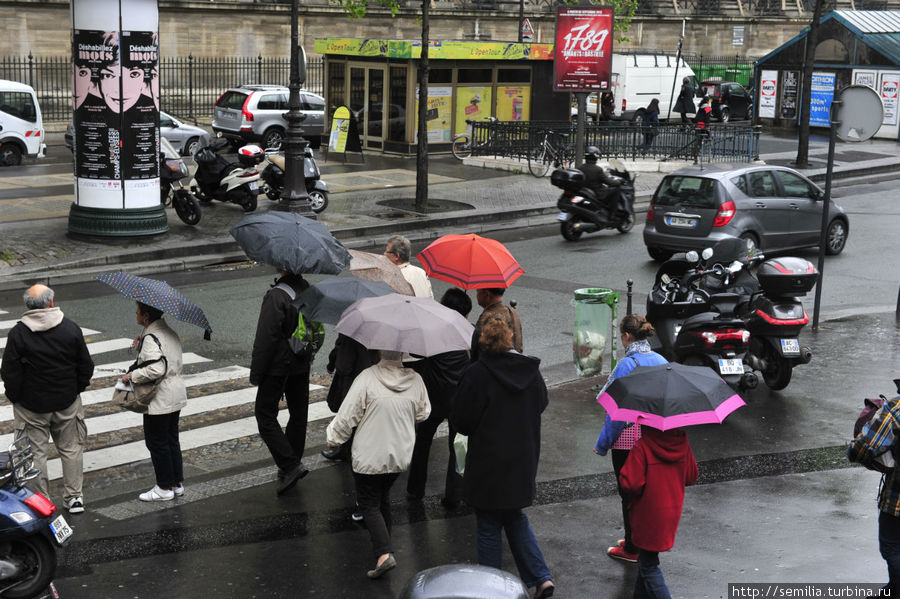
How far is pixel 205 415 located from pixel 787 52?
3260cm

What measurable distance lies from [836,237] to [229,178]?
34.9ft

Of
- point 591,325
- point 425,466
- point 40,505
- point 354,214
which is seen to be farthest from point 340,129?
point 40,505

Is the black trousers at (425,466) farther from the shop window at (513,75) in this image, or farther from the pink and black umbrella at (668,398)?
the shop window at (513,75)

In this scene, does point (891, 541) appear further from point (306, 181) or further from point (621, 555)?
point (306, 181)

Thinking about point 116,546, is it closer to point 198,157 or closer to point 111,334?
point 111,334

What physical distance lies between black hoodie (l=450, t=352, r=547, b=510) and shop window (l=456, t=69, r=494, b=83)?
80.9 feet

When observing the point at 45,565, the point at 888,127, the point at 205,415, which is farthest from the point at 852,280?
the point at 888,127

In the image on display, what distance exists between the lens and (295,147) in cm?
1947

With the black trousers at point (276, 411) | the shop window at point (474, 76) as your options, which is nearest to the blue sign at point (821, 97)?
the shop window at point (474, 76)

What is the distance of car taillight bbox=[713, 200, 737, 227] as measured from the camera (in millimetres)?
16625

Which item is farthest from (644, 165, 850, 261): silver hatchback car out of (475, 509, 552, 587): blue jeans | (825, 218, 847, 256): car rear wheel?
(475, 509, 552, 587): blue jeans

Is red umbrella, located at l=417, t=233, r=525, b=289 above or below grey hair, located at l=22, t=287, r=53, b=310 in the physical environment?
above

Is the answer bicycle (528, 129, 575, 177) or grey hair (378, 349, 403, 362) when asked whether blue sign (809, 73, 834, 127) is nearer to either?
bicycle (528, 129, 575, 177)

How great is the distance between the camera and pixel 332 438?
6676 millimetres
